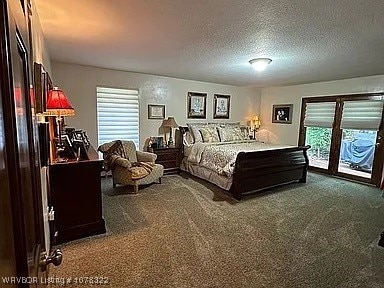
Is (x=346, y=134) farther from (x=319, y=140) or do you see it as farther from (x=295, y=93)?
(x=295, y=93)

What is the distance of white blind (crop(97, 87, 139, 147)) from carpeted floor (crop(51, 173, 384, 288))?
144 cm

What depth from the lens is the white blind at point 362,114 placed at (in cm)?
468

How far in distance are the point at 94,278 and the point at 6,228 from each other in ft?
6.08

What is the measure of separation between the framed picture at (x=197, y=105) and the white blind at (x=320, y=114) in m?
2.58

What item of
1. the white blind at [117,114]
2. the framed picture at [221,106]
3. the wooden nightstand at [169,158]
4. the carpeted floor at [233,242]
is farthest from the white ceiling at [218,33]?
the carpeted floor at [233,242]

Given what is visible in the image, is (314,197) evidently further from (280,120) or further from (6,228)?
(6,228)

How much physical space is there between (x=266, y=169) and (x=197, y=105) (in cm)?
257

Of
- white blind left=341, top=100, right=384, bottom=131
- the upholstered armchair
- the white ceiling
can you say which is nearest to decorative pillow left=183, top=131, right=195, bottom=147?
the upholstered armchair

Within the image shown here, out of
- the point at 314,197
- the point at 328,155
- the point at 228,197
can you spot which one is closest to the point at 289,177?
the point at 314,197

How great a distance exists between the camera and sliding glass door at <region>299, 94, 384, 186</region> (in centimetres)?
473

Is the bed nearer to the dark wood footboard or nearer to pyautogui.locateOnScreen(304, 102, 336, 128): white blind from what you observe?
the dark wood footboard

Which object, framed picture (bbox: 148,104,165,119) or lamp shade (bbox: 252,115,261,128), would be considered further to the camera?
lamp shade (bbox: 252,115,261,128)

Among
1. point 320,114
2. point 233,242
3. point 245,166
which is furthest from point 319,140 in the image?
point 233,242

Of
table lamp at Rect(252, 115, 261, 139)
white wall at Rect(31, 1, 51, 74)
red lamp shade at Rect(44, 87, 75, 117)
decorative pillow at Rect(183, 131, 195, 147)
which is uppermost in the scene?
white wall at Rect(31, 1, 51, 74)
